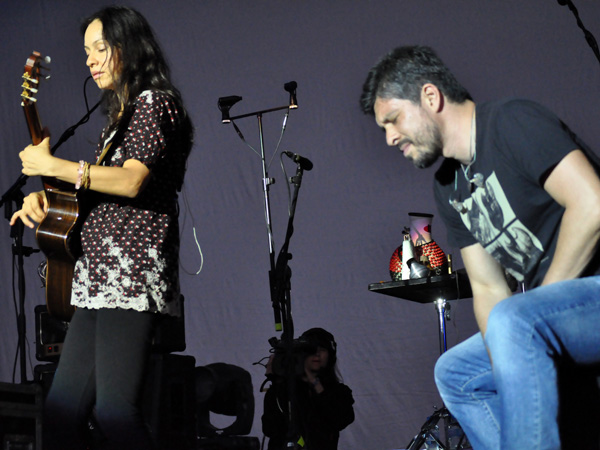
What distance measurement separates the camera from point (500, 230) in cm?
159

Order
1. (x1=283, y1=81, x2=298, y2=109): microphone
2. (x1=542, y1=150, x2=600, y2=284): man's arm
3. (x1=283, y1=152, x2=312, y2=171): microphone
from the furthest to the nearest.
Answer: (x1=283, y1=81, x2=298, y2=109): microphone, (x1=283, y1=152, x2=312, y2=171): microphone, (x1=542, y1=150, x2=600, y2=284): man's arm

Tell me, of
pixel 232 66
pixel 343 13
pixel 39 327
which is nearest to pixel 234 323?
pixel 39 327

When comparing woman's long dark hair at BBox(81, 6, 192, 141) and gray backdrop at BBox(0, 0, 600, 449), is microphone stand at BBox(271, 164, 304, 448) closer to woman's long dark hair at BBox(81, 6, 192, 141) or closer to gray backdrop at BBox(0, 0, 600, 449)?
gray backdrop at BBox(0, 0, 600, 449)

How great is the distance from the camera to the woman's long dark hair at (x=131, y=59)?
185 cm

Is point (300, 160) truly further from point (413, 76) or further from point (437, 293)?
point (413, 76)

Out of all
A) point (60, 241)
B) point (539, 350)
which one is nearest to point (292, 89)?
point (60, 241)

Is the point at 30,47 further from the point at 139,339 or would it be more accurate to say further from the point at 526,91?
the point at 139,339

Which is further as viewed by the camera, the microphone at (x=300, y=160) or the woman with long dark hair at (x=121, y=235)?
the microphone at (x=300, y=160)

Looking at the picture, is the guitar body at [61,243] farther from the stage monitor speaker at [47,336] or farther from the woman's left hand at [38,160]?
the stage monitor speaker at [47,336]

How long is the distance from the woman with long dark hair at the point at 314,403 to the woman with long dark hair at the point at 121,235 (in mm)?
1817

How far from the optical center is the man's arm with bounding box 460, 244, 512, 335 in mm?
1754

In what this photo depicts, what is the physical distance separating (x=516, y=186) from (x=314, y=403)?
88.3 inches

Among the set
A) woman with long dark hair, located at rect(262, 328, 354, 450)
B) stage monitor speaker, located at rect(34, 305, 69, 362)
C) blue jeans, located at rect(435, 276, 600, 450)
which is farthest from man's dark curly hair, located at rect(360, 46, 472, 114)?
stage monitor speaker, located at rect(34, 305, 69, 362)

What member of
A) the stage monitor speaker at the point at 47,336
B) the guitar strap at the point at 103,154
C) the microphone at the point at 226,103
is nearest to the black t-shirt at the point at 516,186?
the guitar strap at the point at 103,154
